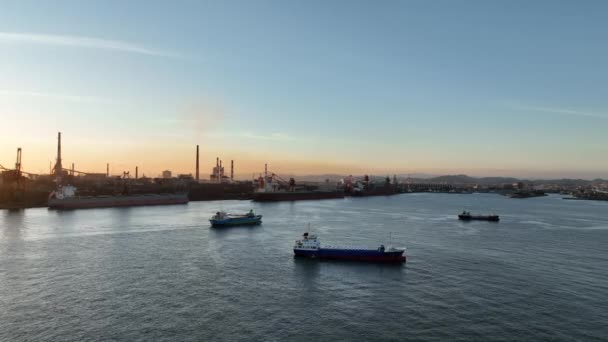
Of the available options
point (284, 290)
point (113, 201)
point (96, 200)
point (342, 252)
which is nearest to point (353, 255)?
point (342, 252)

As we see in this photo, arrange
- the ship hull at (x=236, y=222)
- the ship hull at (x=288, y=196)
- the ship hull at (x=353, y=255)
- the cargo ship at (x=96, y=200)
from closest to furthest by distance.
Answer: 1. the ship hull at (x=353, y=255)
2. the ship hull at (x=236, y=222)
3. the cargo ship at (x=96, y=200)
4. the ship hull at (x=288, y=196)

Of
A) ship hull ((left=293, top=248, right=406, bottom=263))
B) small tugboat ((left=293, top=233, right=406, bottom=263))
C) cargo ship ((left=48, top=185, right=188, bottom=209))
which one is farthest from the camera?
cargo ship ((left=48, top=185, right=188, bottom=209))

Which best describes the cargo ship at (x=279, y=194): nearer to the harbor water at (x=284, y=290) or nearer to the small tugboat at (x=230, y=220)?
the small tugboat at (x=230, y=220)

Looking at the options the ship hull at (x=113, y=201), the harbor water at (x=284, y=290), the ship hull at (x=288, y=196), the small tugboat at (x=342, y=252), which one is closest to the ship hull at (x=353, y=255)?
the small tugboat at (x=342, y=252)

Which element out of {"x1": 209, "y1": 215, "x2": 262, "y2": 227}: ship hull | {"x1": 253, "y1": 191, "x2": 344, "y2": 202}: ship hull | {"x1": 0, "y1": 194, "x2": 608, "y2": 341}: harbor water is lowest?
{"x1": 0, "y1": 194, "x2": 608, "y2": 341}: harbor water

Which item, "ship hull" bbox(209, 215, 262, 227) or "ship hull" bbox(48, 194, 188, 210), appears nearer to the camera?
"ship hull" bbox(209, 215, 262, 227)

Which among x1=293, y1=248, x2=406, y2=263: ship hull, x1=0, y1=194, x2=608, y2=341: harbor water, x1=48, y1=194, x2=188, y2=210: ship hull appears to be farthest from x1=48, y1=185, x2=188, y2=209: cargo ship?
x1=293, y1=248, x2=406, y2=263: ship hull

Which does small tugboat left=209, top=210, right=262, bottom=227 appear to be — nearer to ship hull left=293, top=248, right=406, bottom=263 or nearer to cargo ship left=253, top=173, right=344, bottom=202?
ship hull left=293, top=248, right=406, bottom=263

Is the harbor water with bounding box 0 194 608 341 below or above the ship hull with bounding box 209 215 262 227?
below
